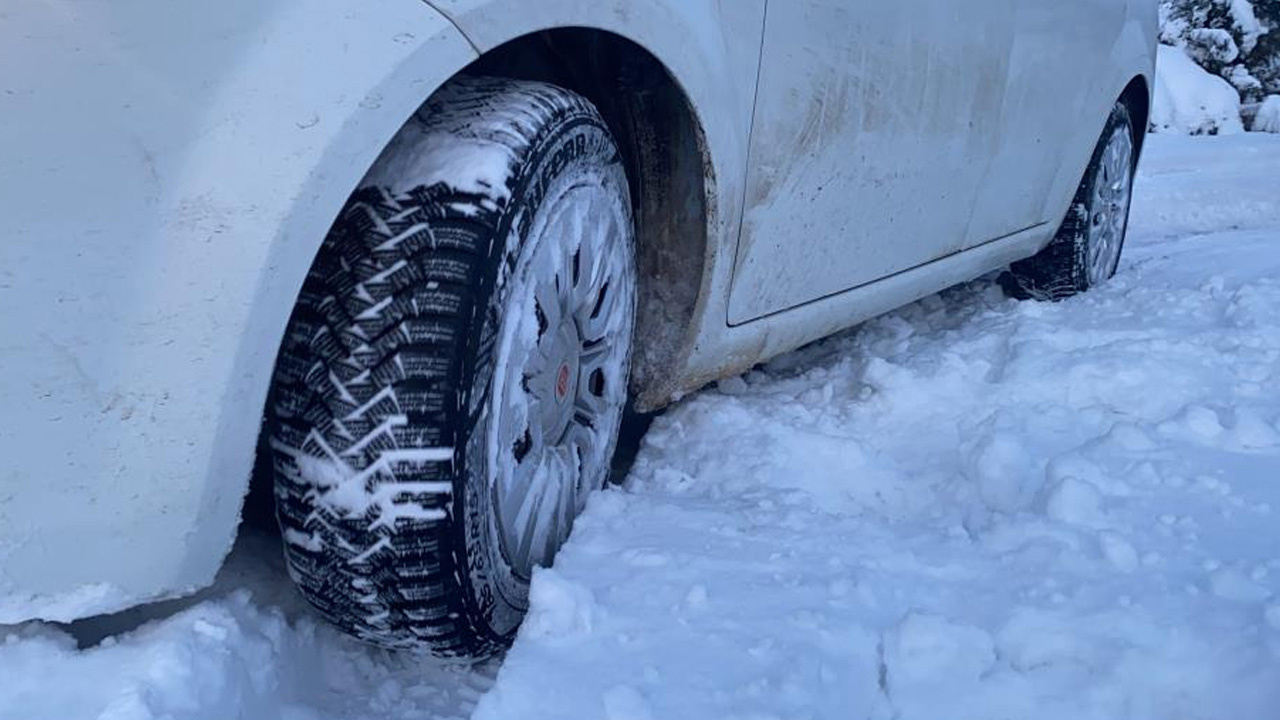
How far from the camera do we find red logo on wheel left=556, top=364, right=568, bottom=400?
199cm

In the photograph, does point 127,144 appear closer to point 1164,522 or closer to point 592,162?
point 592,162

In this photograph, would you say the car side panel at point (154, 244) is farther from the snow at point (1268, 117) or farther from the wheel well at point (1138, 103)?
the snow at point (1268, 117)

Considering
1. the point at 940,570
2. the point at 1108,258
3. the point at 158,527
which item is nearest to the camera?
the point at 158,527

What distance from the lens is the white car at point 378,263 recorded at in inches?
49.1

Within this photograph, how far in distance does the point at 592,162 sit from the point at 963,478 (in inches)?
38.9

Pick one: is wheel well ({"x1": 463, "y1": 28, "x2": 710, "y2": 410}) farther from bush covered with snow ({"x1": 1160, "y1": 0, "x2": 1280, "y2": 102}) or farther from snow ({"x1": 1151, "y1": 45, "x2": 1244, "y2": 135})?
bush covered with snow ({"x1": 1160, "y1": 0, "x2": 1280, "y2": 102})

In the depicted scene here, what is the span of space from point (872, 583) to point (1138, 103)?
344cm

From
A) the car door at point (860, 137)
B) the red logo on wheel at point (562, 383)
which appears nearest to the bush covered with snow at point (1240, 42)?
the car door at point (860, 137)

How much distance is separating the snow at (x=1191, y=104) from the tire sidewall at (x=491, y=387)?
1119cm

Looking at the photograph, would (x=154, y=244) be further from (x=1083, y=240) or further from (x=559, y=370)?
(x=1083, y=240)

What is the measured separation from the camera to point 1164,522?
2.02m

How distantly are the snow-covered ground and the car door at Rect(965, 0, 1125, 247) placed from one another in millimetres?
651

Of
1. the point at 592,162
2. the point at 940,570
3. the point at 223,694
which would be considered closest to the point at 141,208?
the point at 223,694

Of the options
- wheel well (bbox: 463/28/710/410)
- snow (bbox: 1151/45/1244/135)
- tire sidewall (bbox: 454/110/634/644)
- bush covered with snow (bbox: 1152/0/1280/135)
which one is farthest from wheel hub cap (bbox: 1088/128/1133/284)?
bush covered with snow (bbox: 1152/0/1280/135)
